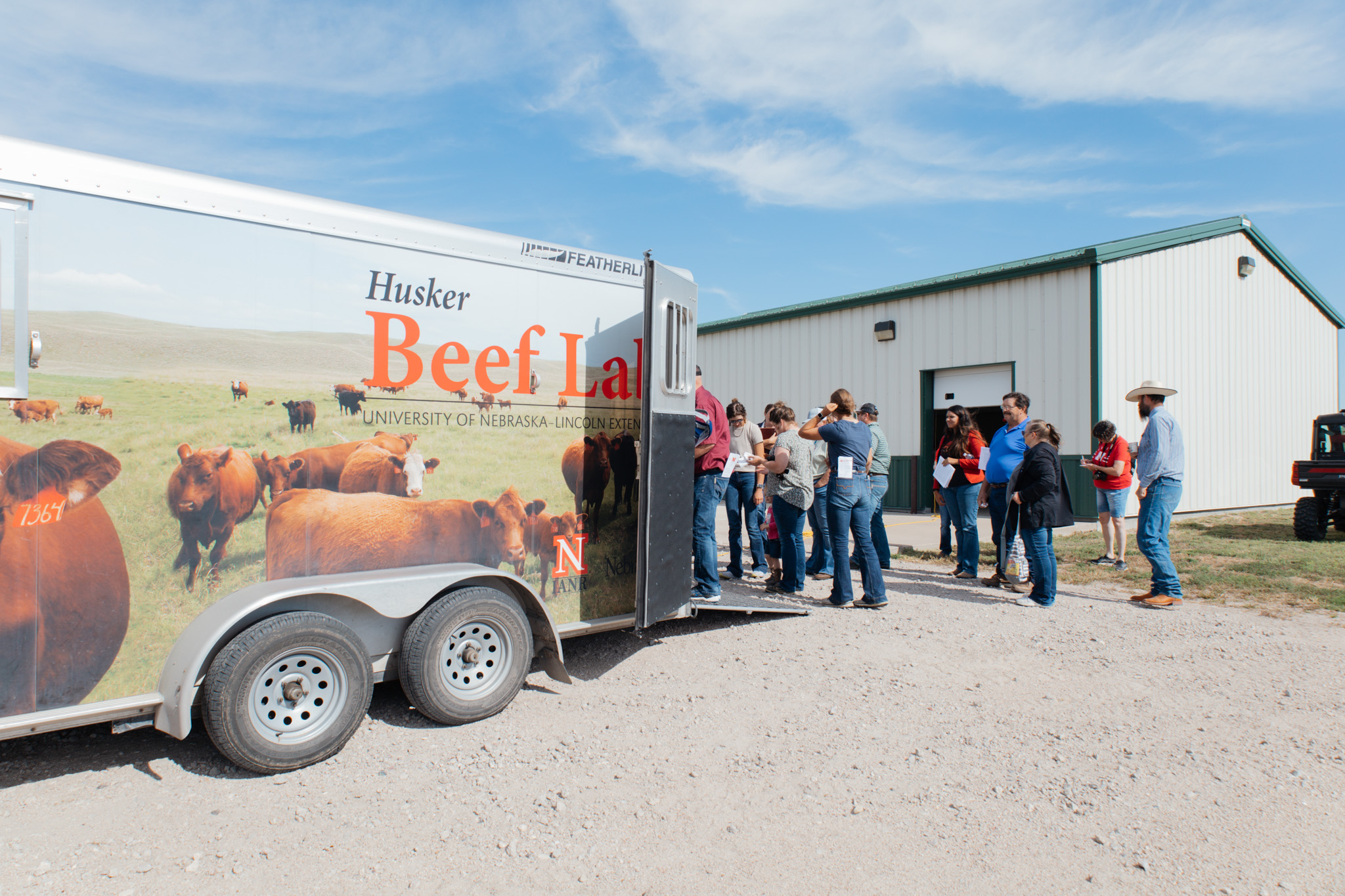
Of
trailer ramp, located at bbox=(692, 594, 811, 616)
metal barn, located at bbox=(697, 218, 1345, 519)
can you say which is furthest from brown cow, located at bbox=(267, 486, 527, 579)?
metal barn, located at bbox=(697, 218, 1345, 519)

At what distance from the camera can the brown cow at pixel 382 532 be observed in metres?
3.45

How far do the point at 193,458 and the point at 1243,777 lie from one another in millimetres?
4613

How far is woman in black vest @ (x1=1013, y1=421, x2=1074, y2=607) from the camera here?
20.3 feet

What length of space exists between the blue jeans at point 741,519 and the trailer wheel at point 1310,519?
316 inches

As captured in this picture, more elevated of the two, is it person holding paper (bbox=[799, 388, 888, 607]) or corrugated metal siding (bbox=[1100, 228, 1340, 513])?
corrugated metal siding (bbox=[1100, 228, 1340, 513])

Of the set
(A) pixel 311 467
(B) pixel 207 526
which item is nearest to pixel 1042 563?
(A) pixel 311 467

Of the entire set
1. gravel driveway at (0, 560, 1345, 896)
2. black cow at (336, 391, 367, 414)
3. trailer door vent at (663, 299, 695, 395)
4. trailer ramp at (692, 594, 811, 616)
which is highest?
trailer door vent at (663, 299, 695, 395)

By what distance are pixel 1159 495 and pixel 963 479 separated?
1.58 metres

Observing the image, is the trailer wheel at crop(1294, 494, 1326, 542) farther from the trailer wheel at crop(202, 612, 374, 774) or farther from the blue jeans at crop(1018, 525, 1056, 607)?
the trailer wheel at crop(202, 612, 374, 774)

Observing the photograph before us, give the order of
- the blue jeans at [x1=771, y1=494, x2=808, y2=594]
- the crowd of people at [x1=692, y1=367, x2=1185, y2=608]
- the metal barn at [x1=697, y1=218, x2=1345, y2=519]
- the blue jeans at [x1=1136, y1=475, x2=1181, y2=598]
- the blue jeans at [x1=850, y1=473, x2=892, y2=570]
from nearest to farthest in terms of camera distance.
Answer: the crowd of people at [x1=692, y1=367, x2=1185, y2=608], the blue jeans at [x1=1136, y1=475, x2=1181, y2=598], the blue jeans at [x1=771, y1=494, x2=808, y2=594], the blue jeans at [x1=850, y1=473, x2=892, y2=570], the metal barn at [x1=697, y1=218, x2=1345, y2=519]

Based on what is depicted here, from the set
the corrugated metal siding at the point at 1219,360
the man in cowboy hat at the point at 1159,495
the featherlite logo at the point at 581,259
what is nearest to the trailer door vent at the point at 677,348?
the featherlite logo at the point at 581,259

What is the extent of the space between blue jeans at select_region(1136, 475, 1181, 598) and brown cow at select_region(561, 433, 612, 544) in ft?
15.0

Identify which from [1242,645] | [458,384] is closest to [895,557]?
[1242,645]

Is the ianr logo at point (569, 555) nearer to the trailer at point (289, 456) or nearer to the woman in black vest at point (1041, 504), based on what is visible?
the trailer at point (289, 456)
